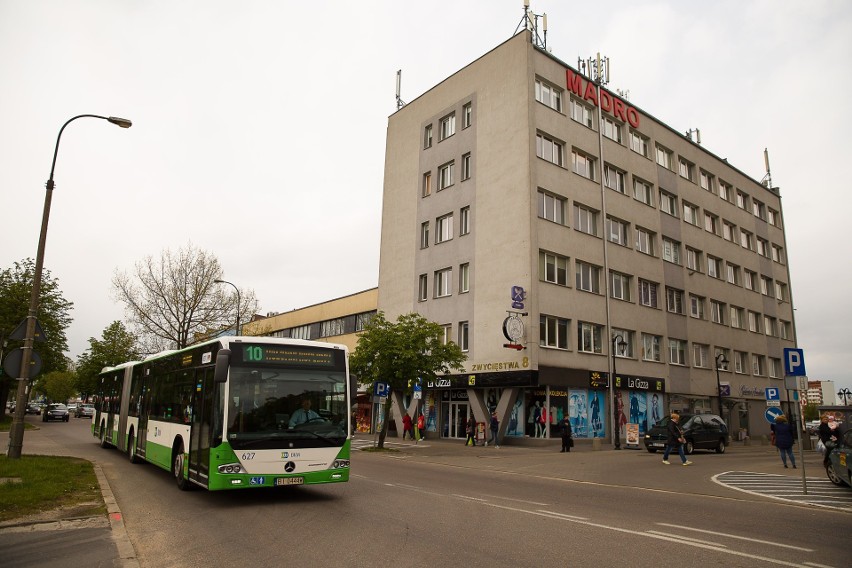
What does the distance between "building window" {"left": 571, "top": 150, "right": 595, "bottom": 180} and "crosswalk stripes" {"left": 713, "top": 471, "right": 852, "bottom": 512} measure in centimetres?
2139

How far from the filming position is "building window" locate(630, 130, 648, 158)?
1629 inches

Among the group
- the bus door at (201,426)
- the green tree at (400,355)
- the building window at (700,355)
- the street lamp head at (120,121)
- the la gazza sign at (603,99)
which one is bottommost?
the bus door at (201,426)

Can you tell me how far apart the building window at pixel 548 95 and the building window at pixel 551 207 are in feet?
17.5

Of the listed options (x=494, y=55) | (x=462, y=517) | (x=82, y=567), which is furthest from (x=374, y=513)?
(x=494, y=55)

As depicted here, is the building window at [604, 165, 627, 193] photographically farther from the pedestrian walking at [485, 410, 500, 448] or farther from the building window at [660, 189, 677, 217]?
the pedestrian walking at [485, 410, 500, 448]

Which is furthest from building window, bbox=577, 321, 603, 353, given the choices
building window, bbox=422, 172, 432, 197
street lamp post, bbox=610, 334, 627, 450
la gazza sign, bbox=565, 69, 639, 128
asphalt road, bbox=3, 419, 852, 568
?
asphalt road, bbox=3, 419, 852, 568

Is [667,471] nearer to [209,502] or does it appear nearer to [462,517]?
[462,517]

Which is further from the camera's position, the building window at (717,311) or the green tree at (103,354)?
the green tree at (103,354)

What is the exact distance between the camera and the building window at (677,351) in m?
40.0

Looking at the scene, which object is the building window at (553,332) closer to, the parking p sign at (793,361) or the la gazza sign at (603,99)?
the la gazza sign at (603,99)

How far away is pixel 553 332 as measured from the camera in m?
32.2

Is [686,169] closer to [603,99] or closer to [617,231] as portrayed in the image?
[603,99]

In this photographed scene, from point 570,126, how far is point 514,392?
1603cm

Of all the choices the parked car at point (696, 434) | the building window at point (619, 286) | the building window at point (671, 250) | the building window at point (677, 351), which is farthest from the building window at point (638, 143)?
the parked car at point (696, 434)
